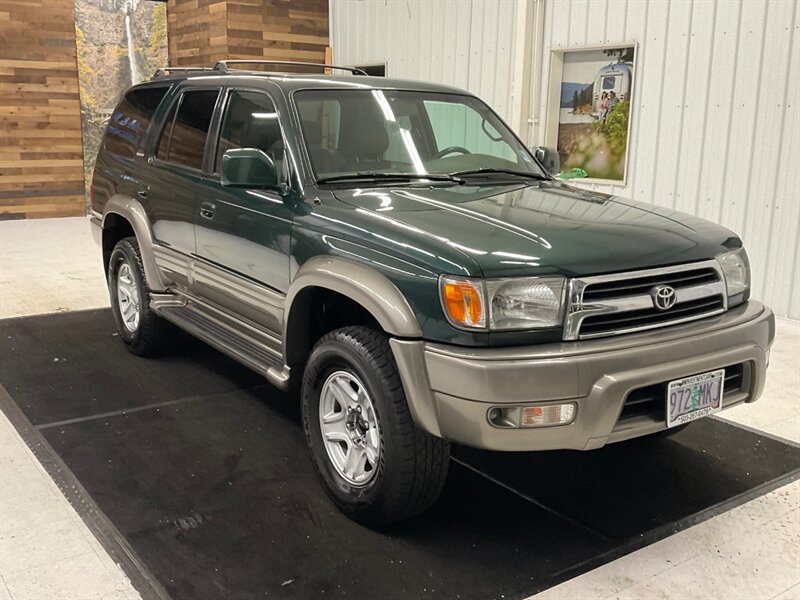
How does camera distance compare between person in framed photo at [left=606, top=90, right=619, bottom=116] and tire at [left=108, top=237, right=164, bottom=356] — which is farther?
person in framed photo at [left=606, top=90, right=619, bottom=116]

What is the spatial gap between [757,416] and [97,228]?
13.5 ft

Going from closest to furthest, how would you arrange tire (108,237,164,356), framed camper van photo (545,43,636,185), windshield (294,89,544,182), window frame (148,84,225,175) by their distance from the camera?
windshield (294,89,544,182)
window frame (148,84,225,175)
tire (108,237,164,356)
framed camper van photo (545,43,636,185)

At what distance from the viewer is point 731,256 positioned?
120 inches

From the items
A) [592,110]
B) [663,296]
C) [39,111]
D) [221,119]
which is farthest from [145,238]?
[39,111]

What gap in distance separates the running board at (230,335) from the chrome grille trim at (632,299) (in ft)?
4.20

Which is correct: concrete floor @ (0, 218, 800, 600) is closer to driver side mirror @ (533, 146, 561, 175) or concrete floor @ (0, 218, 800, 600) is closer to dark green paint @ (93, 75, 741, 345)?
dark green paint @ (93, 75, 741, 345)

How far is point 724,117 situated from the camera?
6.39m

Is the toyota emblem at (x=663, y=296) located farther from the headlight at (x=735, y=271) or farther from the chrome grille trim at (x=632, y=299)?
the headlight at (x=735, y=271)

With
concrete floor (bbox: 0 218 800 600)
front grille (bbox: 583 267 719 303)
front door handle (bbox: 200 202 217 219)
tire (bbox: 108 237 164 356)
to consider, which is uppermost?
front door handle (bbox: 200 202 217 219)

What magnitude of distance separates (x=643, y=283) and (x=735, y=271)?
59 centimetres

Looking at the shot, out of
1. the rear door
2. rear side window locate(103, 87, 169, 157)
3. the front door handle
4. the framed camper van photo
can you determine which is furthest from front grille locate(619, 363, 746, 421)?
the framed camper van photo

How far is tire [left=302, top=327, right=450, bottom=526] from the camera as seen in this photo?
2646mm

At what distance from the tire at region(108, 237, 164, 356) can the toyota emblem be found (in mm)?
2965

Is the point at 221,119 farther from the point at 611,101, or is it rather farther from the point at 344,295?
the point at 611,101
